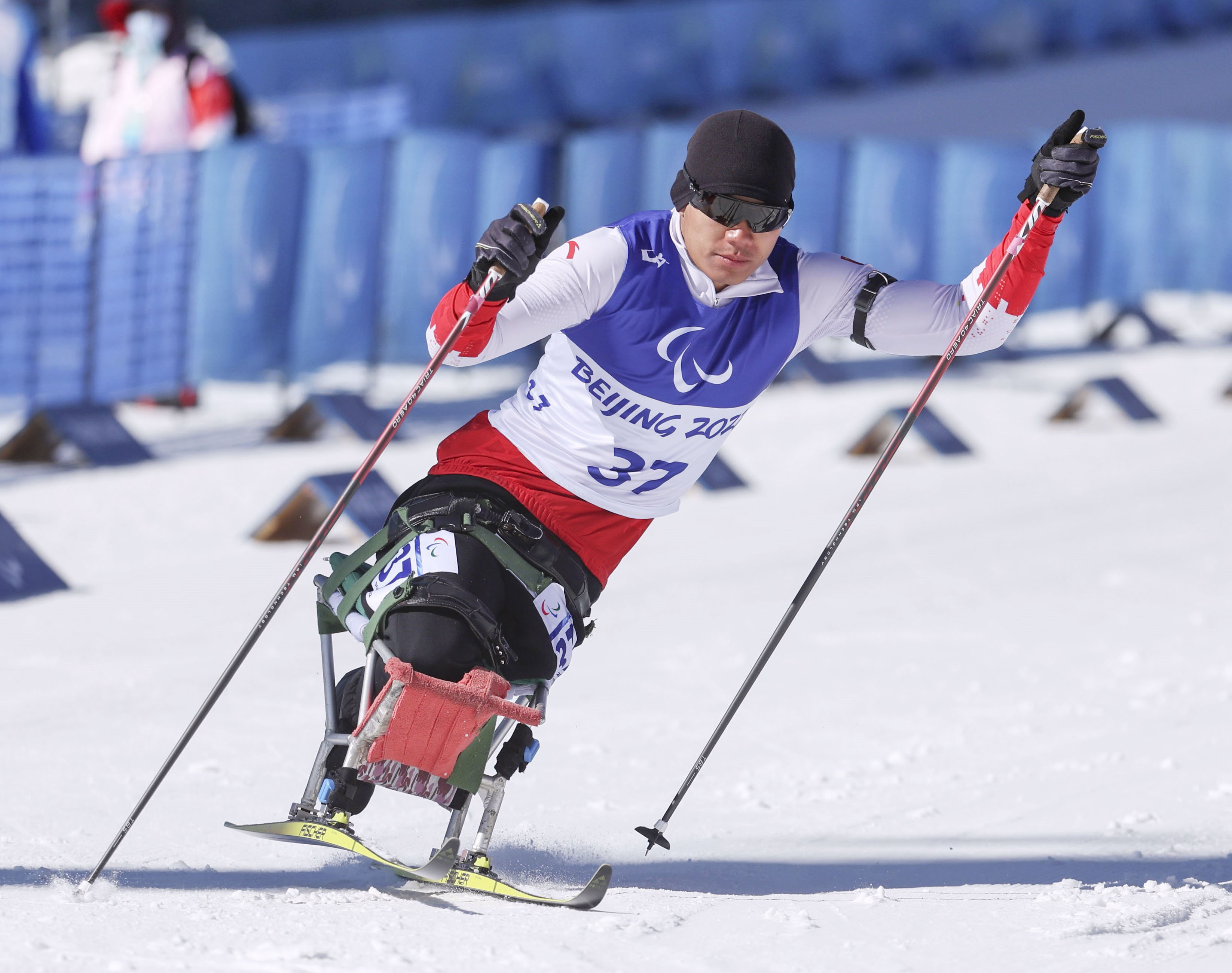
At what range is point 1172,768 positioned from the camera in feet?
16.7

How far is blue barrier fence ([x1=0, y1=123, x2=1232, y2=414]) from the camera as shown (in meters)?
9.50

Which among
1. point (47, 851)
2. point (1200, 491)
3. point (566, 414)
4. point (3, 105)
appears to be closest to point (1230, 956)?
point (566, 414)

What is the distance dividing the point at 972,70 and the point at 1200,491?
59.0 feet

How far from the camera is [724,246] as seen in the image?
388cm

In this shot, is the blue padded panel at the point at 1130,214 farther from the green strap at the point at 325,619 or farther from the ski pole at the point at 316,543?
the green strap at the point at 325,619

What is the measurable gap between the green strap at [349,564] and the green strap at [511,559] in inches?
9.9

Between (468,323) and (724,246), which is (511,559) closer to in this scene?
(468,323)

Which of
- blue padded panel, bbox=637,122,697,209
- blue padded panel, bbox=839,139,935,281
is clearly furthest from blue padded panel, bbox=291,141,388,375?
blue padded panel, bbox=839,139,935,281

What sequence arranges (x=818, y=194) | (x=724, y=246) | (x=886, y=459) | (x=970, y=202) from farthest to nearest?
(x=970, y=202)
(x=818, y=194)
(x=886, y=459)
(x=724, y=246)

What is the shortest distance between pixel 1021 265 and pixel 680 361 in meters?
0.88

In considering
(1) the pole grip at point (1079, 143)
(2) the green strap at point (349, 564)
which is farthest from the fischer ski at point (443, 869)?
(1) the pole grip at point (1079, 143)

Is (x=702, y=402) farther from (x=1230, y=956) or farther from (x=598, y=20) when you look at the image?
(x=598, y=20)

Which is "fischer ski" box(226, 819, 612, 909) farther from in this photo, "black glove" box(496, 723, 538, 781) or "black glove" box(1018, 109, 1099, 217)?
"black glove" box(1018, 109, 1099, 217)

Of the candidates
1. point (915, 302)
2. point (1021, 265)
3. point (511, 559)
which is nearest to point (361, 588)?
point (511, 559)
